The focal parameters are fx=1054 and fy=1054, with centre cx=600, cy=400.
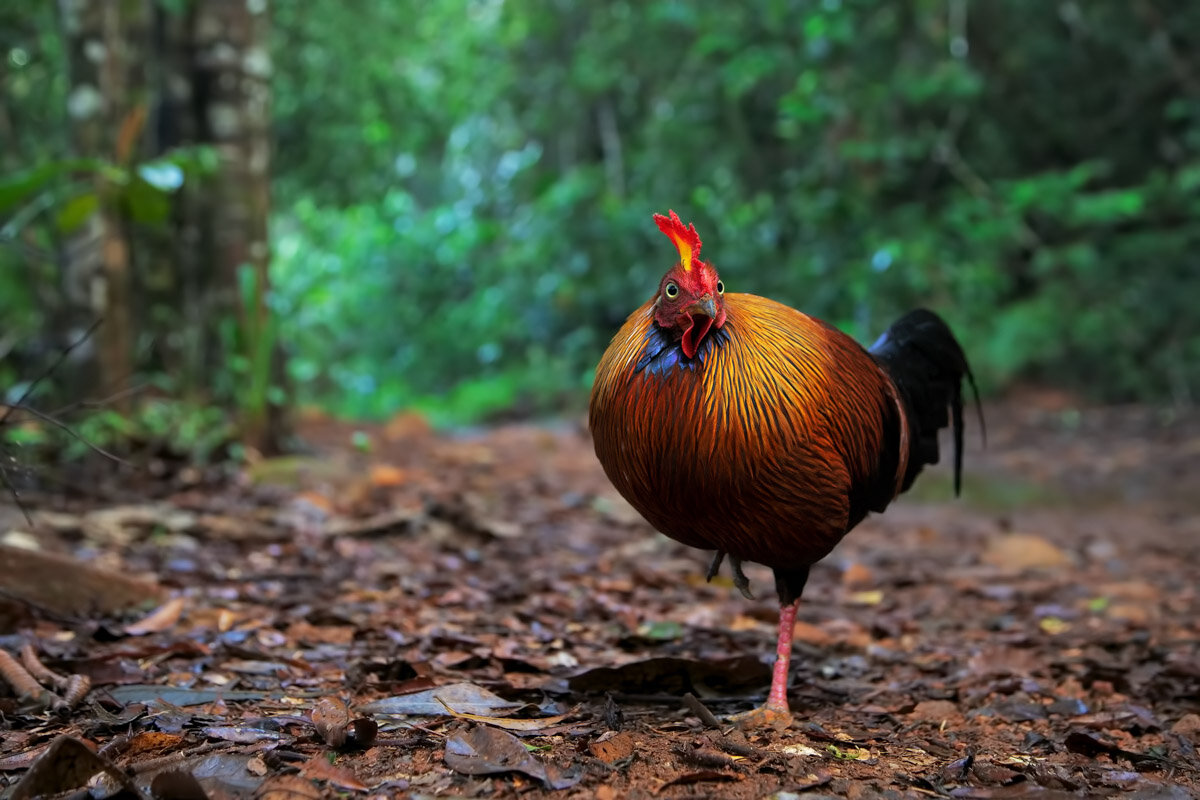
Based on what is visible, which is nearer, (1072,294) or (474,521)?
(474,521)

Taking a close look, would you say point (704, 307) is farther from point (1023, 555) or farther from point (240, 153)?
point (240, 153)

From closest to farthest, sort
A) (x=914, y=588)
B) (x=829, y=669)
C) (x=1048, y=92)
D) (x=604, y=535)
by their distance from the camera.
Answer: (x=829, y=669), (x=914, y=588), (x=604, y=535), (x=1048, y=92)

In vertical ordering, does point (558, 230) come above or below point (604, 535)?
above

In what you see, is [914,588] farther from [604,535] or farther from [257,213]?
[257,213]

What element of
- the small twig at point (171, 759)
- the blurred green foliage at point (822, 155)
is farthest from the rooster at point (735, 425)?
the blurred green foliage at point (822, 155)

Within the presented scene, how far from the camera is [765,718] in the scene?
2812 millimetres

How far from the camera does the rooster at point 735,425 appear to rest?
2.64 metres

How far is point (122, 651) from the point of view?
3.06 meters

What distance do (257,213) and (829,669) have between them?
4.96 m

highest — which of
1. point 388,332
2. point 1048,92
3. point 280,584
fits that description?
point 1048,92

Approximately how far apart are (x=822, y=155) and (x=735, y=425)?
29.9 ft

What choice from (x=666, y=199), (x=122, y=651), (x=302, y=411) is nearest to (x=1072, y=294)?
(x=666, y=199)

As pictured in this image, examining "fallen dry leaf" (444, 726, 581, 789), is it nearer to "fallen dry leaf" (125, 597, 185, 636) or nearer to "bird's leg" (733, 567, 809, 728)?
"bird's leg" (733, 567, 809, 728)

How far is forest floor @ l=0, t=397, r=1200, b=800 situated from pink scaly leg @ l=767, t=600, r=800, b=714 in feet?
0.31
